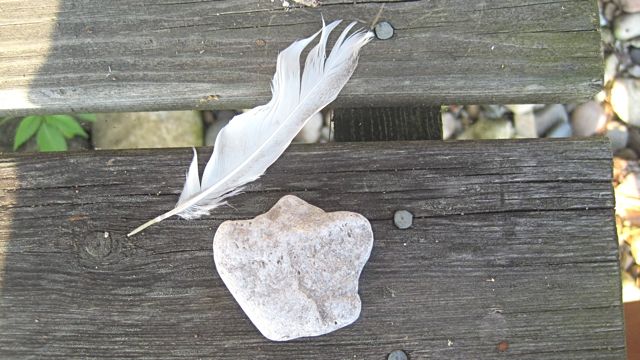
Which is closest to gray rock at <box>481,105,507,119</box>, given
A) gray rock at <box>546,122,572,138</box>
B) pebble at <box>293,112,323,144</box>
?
gray rock at <box>546,122,572,138</box>

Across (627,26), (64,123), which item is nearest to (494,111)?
(627,26)

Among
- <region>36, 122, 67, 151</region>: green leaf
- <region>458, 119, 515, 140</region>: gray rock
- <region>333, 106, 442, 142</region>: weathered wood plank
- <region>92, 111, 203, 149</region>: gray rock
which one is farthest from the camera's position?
<region>458, 119, 515, 140</region>: gray rock

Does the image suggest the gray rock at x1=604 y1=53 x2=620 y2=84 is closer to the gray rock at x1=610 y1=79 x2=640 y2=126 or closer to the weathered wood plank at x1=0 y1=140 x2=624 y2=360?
the gray rock at x1=610 y1=79 x2=640 y2=126

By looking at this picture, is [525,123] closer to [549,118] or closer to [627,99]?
[549,118]

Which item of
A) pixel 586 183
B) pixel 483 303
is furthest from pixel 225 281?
pixel 586 183

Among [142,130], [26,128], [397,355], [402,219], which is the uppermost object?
[26,128]
